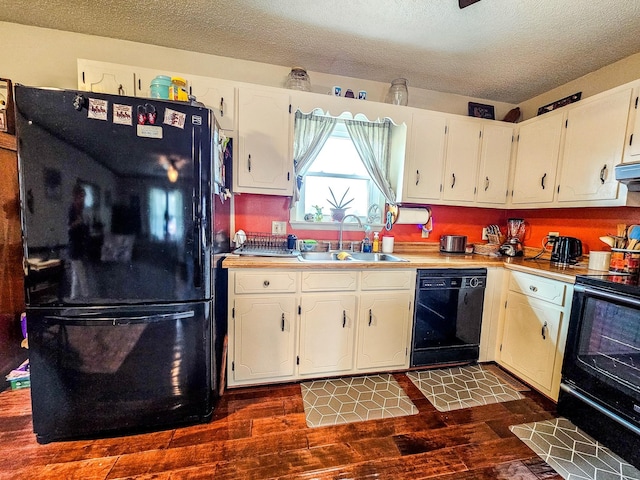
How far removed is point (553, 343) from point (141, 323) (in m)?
2.59

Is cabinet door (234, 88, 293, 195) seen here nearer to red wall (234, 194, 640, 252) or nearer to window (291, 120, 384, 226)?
red wall (234, 194, 640, 252)

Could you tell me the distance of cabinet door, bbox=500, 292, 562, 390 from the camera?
1.88 m

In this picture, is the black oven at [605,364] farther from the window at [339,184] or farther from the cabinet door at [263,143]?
the cabinet door at [263,143]

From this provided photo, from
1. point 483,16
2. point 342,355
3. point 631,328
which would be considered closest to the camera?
point 631,328

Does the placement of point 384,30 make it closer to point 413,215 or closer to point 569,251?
point 413,215

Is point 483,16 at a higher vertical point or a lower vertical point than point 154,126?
higher

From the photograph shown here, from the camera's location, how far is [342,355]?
204 centimetres

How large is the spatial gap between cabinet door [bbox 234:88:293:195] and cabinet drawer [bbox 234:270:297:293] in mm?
681

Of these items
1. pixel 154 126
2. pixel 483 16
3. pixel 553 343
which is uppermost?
pixel 483 16

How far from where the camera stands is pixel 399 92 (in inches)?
94.2

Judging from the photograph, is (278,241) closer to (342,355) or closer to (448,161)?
Result: (342,355)

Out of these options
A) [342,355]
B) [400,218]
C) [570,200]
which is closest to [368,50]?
[400,218]

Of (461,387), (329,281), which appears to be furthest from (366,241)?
(461,387)

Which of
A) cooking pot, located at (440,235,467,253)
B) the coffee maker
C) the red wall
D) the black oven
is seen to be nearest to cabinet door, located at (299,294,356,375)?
the red wall
